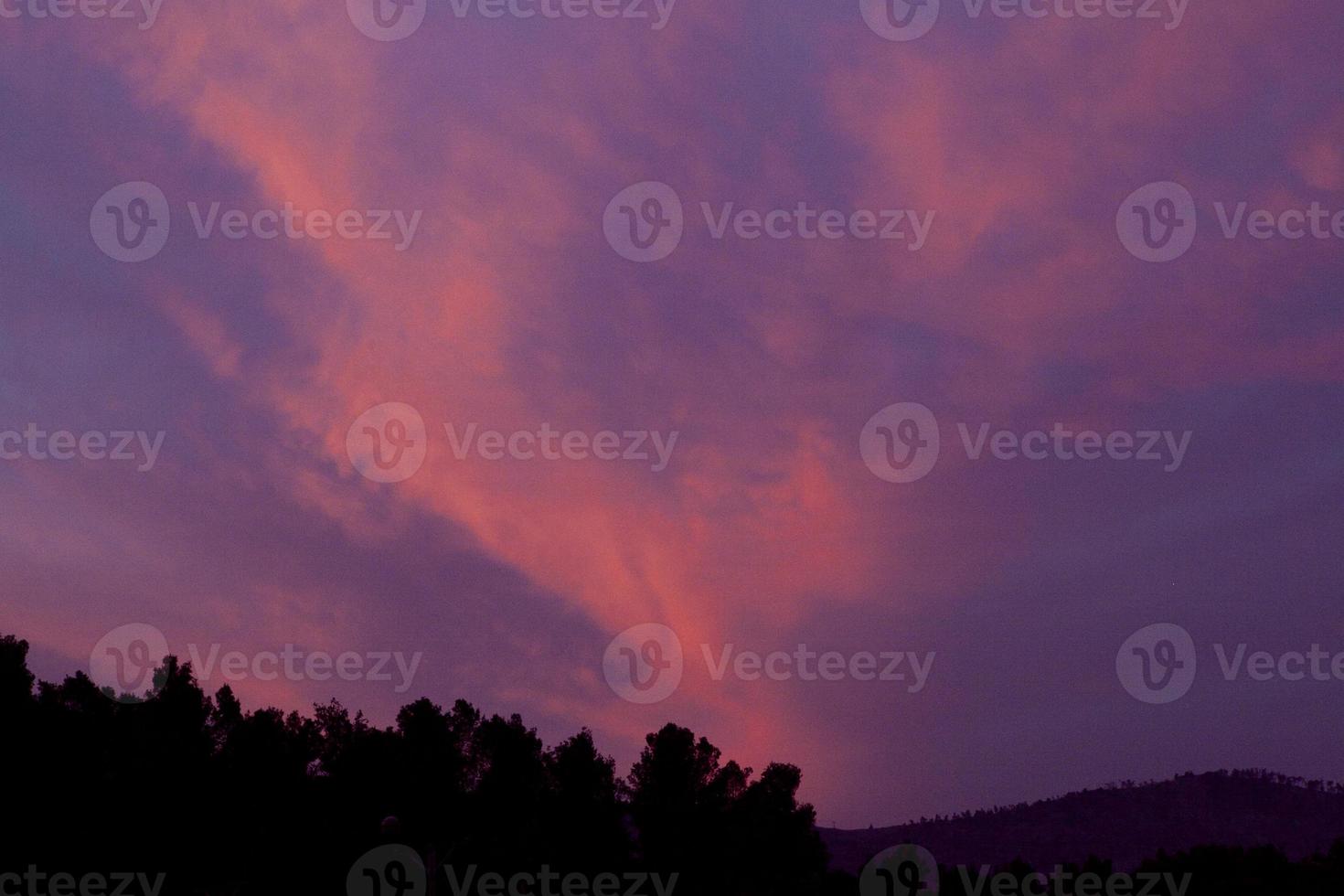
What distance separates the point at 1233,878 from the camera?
4806cm

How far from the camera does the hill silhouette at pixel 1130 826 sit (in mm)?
149875

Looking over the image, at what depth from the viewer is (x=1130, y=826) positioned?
16100 centimetres

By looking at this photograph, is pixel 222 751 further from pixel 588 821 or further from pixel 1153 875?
pixel 1153 875

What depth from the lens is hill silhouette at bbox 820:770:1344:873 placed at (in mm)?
149875

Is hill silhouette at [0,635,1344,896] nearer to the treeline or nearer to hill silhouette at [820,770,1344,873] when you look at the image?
the treeline

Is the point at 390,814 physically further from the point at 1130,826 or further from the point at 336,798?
the point at 1130,826

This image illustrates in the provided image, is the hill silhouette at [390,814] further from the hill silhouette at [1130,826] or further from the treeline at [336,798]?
the hill silhouette at [1130,826]

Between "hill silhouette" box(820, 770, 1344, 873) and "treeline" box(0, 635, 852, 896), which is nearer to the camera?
"treeline" box(0, 635, 852, 896)

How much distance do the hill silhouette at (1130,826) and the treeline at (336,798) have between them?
8244 cm

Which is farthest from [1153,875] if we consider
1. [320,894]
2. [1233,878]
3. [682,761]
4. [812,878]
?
[320,894]

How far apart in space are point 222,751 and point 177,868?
23.7 ft

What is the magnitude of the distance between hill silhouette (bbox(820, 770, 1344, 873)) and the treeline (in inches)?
3246

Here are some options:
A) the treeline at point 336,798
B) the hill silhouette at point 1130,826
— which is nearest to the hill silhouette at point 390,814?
the treeline at point 336,798

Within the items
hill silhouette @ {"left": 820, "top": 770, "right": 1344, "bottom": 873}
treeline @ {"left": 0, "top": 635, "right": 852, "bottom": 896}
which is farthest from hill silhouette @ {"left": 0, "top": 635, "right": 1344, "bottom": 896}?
hill silhouette @ {"left": 820, "top": 770, "right": 1344, "bottom": 873}
